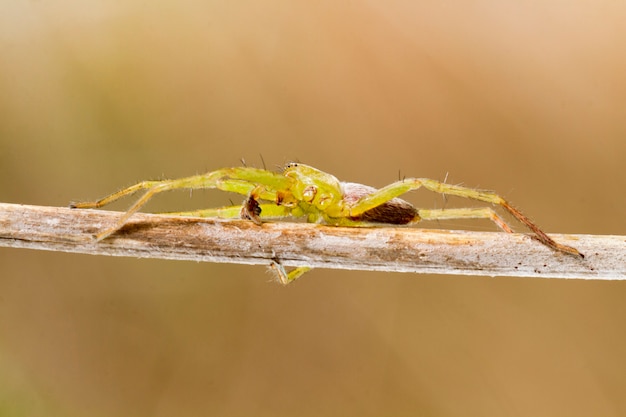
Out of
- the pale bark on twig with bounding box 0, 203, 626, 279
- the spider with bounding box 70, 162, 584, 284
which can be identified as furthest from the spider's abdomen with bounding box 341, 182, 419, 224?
the pale bark on twig with bounding box 0, 203, 626, 279

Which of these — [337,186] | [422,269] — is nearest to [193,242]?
[337,186]

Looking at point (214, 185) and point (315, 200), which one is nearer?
point (214, 185)

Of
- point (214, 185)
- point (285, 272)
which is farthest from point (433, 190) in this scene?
point (214, 185)

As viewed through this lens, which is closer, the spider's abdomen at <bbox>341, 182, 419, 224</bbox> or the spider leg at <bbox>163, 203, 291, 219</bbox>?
the spider leg at <bbox>163, 203, 291, 219</bbox>

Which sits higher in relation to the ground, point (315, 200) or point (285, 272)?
point (315, 200)

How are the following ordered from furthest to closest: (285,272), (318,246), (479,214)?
(285,272), (479,214), (318,246)

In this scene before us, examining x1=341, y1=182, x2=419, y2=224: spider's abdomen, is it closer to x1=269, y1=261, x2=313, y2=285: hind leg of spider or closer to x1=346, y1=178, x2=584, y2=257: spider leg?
x1=346, y1=178, x2=584, y2=257: spider leg

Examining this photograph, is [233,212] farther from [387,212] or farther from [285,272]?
[387,212]

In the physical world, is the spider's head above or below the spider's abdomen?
above

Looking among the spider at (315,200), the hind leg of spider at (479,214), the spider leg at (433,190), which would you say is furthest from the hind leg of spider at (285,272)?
the hind leg of spider at (479,214)
